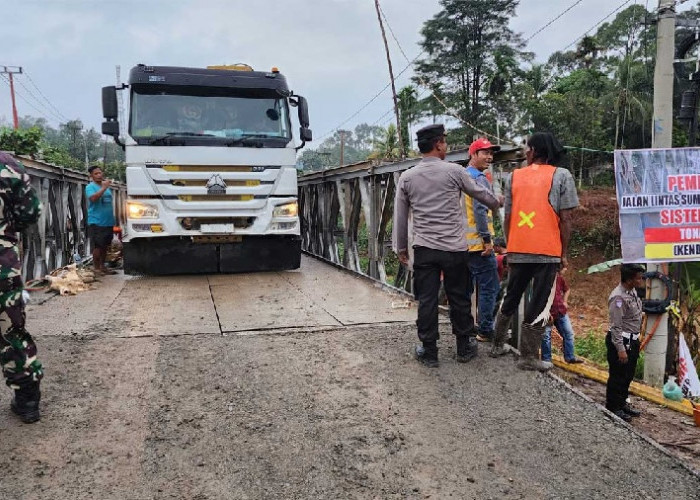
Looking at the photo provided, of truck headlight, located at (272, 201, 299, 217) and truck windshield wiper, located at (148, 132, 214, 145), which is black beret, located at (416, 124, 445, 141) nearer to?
truck headlight, located at (272, 201, 299, 217)

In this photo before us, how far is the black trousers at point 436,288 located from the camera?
4137 millimetres

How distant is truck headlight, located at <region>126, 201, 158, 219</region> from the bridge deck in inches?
99.7

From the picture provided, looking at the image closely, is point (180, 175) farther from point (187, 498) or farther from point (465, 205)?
point (187, 498)

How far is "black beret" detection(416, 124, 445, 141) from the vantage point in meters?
4.14

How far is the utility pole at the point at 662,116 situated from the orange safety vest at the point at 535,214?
211cm

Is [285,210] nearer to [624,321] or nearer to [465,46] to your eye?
[624,321]

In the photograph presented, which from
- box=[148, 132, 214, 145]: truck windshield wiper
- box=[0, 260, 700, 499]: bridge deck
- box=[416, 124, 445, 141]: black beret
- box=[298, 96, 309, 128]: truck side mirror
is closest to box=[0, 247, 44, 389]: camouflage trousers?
box=[0, 260, 700, 499]: bridge deck

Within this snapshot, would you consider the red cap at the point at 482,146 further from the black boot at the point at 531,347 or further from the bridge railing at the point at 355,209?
the black boot at the point at 531,347

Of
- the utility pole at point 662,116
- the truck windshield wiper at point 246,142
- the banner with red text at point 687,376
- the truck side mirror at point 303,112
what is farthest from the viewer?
the truck side mirror at point 303,112

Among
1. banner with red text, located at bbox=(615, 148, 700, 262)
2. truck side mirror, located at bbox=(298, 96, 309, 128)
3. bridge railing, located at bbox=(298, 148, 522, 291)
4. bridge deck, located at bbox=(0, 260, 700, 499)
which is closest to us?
bridge deck, located at bbox=(0, 260, 700, 499)

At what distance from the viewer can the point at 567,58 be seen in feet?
138

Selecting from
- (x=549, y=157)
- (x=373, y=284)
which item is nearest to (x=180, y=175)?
(x=373, y=284)

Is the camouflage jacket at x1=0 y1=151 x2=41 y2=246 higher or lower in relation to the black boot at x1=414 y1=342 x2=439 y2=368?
higher

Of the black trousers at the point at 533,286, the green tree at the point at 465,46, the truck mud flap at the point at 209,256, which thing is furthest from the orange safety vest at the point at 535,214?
the green tree at the point at 465,46
